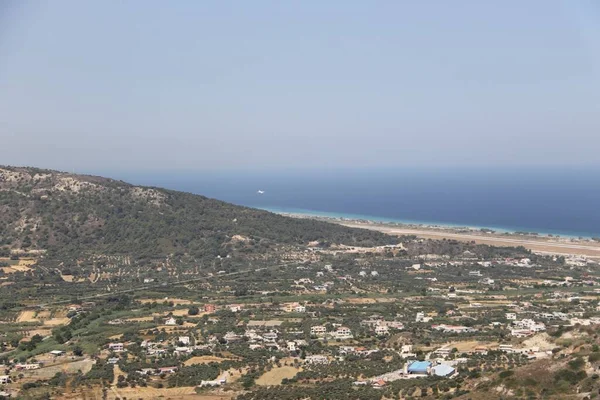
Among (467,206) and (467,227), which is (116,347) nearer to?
(467,227)

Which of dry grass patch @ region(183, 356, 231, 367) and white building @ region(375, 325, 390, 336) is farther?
white building @ region(375, 325, 390, 336)

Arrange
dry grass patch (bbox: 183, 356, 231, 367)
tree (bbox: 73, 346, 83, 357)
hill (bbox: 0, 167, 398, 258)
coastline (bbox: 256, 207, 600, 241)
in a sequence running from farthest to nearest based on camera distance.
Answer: coastline (bbox: 256, 207, 600, 241) < hill (bbox: 0, 167, 398, 258) < tree (bbox: 73, 346, 83, 357) < dry grass patch (bbox: 183, 356, 231, 367)

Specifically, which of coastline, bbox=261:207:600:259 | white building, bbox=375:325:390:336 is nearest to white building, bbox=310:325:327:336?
white building, bbox=375:325:390:336

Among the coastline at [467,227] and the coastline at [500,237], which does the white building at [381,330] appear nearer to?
the coastline at [500,237]

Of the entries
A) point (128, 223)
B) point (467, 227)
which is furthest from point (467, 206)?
point (128, 223)

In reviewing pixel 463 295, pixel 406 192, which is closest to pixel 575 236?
pixel 463 295

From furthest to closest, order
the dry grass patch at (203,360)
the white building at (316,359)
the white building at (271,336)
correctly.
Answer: the white building at (271,336) < the dry grass patch at (203,360) < the white building at (316,359)

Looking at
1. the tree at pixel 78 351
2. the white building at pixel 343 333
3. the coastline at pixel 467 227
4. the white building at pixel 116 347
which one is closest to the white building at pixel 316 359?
the white building at pixel 343 333

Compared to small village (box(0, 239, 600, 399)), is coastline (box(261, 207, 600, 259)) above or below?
above

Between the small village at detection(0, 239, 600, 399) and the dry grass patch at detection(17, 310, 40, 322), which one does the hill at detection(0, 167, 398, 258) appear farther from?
the dry grass patch at detection(17, 310, 40, 322)

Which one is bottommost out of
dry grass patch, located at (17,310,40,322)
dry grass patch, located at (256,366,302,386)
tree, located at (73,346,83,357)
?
dry grass patch, located at (17,310,40,322)
